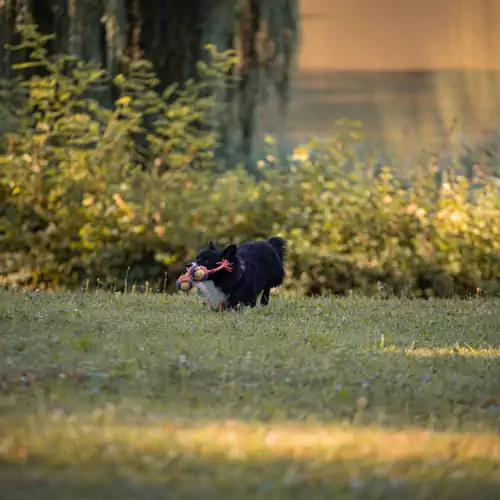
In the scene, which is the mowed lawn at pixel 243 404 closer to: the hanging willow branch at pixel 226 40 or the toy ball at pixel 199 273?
the toy ball at pixel 199 273

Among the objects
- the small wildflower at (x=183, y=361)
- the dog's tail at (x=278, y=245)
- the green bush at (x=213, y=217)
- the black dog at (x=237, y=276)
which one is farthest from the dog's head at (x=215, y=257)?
the green bush at (x=213, y=217)

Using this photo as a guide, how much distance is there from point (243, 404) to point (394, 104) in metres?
12.8

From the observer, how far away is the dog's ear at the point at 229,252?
978 cm

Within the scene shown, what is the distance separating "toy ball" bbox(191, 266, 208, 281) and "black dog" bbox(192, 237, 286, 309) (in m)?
0.09

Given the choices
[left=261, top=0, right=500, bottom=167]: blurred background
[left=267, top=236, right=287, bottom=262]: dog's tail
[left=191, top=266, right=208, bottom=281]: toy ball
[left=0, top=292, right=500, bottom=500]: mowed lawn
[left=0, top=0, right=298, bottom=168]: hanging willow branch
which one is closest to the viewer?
[left=0, top=292, right=500, bottom=500]: mowed lawn

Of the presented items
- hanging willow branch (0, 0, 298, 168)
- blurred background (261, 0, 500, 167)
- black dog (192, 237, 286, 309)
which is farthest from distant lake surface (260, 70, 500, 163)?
black dog (192, 237, 286, 309)

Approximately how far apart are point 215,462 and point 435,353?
388 centimetres

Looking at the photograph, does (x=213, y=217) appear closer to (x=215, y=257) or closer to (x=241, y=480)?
(x=215, y=257)

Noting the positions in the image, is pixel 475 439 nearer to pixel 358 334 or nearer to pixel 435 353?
pixel 435 353

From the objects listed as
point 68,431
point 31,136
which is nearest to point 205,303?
point 31,136

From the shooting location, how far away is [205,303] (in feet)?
34.6

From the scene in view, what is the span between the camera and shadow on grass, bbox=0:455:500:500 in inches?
161

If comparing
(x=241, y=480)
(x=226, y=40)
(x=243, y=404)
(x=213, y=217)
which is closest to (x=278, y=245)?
(x=213, y=217)

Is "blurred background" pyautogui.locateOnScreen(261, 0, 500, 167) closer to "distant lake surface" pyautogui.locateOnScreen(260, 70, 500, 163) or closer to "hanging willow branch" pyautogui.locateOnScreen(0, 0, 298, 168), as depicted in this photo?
"distant lake surface" pyautogui.locateOnScreen(260, 70, 500, 163)
